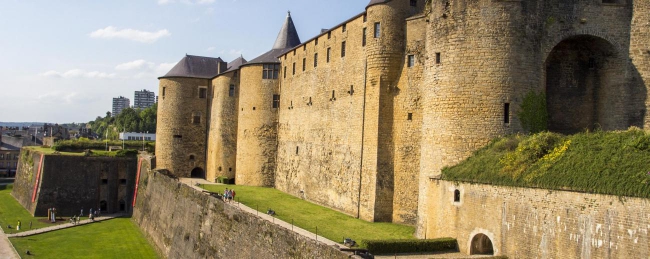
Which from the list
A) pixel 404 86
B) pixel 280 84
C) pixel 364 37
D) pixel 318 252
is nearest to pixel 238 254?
pixel 318 252

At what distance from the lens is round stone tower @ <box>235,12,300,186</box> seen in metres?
39.7

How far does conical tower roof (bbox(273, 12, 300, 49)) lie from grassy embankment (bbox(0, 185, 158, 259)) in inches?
759

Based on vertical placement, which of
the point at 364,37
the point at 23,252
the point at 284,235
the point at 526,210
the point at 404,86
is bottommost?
the point at 23,252

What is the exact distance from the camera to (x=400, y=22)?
84.2 feet

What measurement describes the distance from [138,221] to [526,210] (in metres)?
31.3

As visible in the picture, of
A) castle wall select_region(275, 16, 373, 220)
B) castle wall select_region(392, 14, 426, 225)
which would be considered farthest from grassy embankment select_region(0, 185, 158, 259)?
castle wall select_region(392, 14, 426, 225)

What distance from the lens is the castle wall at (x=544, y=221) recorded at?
41.9 ft

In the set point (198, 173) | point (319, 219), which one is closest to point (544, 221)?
point (319, 219)

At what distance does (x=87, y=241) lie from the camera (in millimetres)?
34375

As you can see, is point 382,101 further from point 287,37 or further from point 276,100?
point 287,37

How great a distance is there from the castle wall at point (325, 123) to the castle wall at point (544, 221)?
8490 mm

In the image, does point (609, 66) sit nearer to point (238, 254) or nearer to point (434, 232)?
→ point (434, 232)

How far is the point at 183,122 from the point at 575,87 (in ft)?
108

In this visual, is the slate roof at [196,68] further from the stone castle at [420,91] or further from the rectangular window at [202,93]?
the stone castle at [420,91]
